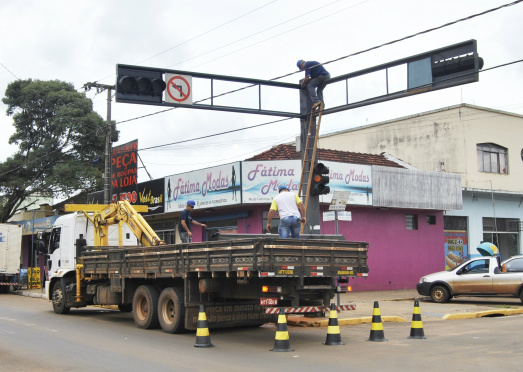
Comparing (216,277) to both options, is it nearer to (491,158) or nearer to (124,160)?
(124,160)

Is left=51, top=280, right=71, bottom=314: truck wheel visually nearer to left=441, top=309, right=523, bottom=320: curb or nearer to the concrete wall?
left=441, top=309, right=523, bottom=320: curb

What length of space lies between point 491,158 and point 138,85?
2234 centimetres

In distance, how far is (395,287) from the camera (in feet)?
79.8

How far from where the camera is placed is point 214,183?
900 inches

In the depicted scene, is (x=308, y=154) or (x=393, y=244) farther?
(x=393, y=244)

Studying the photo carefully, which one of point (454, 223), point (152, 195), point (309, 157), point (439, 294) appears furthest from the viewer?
point (454, 223)

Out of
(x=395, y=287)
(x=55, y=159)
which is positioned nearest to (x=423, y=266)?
(x=395, y=287)

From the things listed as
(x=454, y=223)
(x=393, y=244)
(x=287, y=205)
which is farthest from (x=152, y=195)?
(x=287, y=205)

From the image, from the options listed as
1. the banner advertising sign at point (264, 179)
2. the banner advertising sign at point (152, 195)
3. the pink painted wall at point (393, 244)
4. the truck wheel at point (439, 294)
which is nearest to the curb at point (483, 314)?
the truck wheel at point (439, 294)

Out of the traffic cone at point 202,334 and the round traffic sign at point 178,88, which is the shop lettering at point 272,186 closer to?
the round traffic sign at point 178,88

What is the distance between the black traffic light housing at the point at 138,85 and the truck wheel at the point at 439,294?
37.5 ft

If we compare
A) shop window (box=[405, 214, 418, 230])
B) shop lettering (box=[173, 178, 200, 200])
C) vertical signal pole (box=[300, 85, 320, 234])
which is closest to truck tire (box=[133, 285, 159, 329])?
vertical signal pole (box=[300, 85, 320, 234])

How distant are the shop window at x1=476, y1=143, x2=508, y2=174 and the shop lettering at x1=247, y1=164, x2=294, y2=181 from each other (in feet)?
43.0

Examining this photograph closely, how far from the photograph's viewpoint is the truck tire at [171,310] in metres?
11.9
